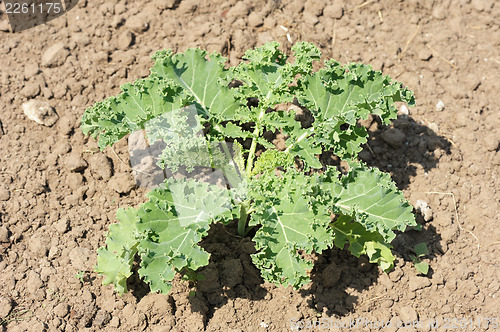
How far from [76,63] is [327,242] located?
393cm

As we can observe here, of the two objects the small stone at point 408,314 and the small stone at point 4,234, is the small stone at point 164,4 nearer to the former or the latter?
the small stone at point 4,234

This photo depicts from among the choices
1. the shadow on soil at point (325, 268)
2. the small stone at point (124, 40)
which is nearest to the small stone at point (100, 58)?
the small stone at point (124, 40)

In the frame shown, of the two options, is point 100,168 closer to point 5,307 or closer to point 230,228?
point 230,228

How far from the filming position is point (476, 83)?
22.3 feet

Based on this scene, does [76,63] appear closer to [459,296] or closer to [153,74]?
[153,74]

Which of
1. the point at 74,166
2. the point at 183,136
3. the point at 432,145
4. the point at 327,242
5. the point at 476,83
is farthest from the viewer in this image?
the point at 476,83

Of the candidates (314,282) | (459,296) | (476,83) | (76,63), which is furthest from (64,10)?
(459,296)

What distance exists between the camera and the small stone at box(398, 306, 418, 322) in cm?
539

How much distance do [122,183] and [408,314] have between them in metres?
3.29

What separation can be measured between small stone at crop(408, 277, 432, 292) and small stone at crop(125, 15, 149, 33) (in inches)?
174

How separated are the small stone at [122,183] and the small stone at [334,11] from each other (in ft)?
11.1

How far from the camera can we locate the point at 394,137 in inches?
247

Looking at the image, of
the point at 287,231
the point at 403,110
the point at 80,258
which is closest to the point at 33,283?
the point at 80,258

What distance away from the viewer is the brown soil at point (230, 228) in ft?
17.5
